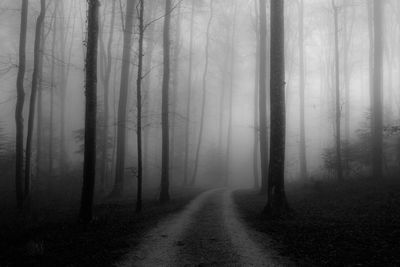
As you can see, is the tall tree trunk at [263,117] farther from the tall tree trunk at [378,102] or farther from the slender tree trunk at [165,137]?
the tall tree trunk at [378,102]

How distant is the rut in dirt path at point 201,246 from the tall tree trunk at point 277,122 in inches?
62.2

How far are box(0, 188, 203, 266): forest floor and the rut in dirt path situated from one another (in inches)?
19.7

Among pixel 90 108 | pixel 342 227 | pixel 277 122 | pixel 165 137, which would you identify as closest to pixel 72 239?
pixel 90 108

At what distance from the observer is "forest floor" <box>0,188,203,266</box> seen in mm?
6438

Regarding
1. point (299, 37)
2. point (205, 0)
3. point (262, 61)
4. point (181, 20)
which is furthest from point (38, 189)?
point (299, 37)

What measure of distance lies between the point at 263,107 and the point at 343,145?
19.7ft

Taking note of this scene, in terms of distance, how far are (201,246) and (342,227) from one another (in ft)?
12.8

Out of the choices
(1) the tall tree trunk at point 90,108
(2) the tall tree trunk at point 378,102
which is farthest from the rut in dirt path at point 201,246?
(2) the tall tree trunk at point 378,102

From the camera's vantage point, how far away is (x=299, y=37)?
93.5 ft

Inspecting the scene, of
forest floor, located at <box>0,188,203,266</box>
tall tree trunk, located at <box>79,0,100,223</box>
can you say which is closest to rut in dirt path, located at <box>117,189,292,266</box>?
forest floor, located at <box>0,188,203,266</box>

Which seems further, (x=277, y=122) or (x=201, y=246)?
(x=277, y=122)

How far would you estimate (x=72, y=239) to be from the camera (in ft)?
26.4

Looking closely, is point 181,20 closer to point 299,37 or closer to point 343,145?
point 299,37

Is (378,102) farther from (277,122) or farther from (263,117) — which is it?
(277,122)
